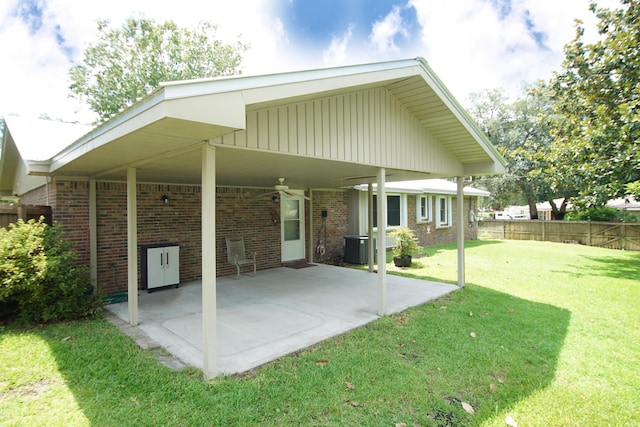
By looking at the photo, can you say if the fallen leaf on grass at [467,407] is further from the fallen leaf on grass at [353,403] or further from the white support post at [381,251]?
the white support post at [381,251]

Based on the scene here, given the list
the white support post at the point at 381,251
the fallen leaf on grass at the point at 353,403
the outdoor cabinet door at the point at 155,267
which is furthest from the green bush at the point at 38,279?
the white support post at the point at 381,251

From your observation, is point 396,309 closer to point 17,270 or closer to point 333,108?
point 333,108

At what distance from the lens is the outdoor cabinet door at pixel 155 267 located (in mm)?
6988

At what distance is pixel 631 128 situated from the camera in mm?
8031

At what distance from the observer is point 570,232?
17.4m

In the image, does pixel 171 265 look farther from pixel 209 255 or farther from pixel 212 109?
pixel 212 109

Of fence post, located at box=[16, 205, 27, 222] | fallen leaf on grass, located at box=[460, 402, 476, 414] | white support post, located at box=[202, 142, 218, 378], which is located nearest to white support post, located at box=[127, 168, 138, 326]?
white support post, located at box=[202, 142, 218, 378]

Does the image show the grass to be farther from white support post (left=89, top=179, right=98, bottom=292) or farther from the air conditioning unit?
the air conditioning unit

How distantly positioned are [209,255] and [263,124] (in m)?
1.51

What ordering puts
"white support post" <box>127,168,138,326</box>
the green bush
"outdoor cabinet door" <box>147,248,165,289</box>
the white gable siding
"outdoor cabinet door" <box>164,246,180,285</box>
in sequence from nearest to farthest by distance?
the white gable siding < the green bush < "white support post" <box>127,168,138,326</box> < "outdoor cabinet door" <box>147,248,165,289</box> < "outdoor cabinet door" <box>164,246,180,285</box>

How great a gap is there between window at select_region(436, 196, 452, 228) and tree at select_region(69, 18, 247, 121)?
19368 mm

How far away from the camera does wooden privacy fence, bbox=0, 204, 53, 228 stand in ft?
19.2

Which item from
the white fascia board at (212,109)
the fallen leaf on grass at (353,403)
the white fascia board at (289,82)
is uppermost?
the white fascia board at (289,82)

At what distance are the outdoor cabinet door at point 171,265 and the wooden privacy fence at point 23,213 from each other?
2.15m
